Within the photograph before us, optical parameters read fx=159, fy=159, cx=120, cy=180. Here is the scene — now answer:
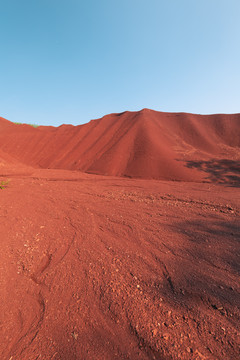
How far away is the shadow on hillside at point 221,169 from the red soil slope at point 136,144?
25cm

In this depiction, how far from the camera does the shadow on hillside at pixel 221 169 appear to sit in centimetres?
862

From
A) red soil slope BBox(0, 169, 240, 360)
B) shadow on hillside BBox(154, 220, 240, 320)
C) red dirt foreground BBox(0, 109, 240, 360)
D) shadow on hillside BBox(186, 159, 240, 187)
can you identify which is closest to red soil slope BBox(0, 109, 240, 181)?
shadow on hillside BBox(186, 159, 240, 187)

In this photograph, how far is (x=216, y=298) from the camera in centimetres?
175

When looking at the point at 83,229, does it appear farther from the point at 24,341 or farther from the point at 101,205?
the point at 24,341

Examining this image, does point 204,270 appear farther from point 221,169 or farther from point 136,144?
point 136,144

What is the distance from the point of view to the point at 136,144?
13.9 m

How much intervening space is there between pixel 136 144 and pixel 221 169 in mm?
6761

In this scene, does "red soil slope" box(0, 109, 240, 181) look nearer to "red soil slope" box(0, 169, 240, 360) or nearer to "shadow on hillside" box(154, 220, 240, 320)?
"shadow on hillside" box(154, 220, 240, 320)

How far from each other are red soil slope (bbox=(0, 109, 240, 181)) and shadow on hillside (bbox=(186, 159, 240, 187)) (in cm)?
25

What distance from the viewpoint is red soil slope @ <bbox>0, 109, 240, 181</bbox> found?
11398 millimetres

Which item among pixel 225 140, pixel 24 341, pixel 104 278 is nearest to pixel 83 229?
pixel 104 278

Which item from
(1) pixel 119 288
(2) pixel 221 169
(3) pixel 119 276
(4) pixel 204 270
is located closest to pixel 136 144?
(2) pixel 221 169

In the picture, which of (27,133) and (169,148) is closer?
(169,148)

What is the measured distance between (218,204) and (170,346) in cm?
448
